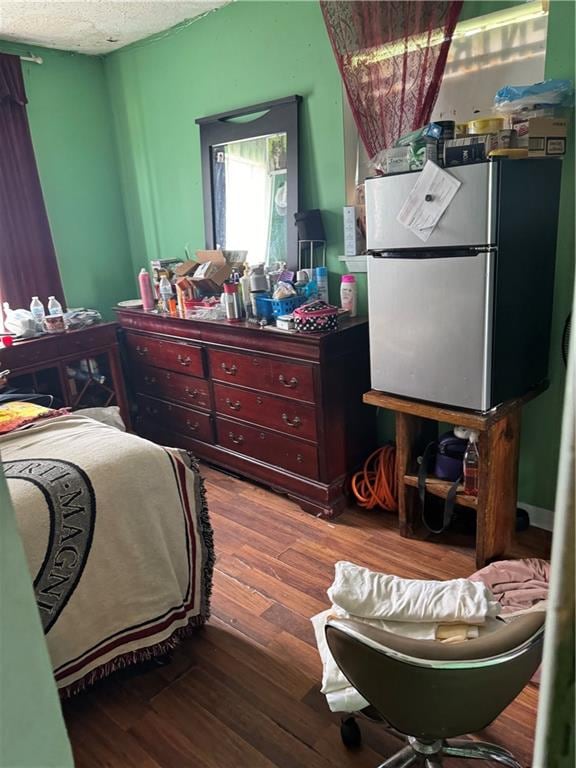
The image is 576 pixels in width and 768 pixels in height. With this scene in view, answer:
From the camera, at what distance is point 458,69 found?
7.29 feet

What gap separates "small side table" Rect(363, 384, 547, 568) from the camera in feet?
6.55

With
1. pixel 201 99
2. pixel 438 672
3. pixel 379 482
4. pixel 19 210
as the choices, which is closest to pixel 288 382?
pixel 379 482

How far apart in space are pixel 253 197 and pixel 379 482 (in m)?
1.69

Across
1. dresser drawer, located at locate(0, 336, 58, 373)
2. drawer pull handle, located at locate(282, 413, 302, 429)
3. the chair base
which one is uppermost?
dresser drawer, located at locate(0, 336, 58, 373)

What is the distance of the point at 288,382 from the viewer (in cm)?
254

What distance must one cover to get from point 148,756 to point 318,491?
51.6 inches

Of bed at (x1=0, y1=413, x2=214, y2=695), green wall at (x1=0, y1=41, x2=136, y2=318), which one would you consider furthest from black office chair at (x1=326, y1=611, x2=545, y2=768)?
green wall at (x1=0, y1=41, x2=136, y2=318)

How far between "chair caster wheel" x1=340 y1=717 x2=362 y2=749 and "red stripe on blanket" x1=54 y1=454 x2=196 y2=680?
629mm

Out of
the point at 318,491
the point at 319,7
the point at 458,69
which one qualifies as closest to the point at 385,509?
the point at 318,491

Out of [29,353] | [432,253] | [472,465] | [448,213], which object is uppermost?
[448,213]

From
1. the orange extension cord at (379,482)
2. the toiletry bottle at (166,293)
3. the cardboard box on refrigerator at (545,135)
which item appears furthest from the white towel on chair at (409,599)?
the toiletry bottle at (166,293)

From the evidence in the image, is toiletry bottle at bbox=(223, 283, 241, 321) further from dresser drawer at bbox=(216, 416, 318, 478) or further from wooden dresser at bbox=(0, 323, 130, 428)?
wooden dresser at bbox=(0, 323, 130, 428)

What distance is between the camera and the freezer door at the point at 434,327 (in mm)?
1850

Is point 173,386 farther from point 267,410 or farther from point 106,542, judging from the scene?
point 106,542
